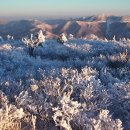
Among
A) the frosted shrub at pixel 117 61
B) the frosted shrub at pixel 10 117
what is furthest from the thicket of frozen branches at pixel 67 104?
the frosted shrub at pixel 117 61

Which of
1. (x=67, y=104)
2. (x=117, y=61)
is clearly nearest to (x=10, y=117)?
(x=67, y=104)

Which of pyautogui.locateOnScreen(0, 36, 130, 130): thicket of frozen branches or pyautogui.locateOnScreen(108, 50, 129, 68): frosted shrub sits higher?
pyautogui.locateOnScreen(0, 36, 130, 130): thicket of frozen branches

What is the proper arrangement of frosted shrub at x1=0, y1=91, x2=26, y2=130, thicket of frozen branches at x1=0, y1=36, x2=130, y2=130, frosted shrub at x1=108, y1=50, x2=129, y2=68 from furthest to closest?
1. frosted shrub at x1=108, y1=50, x2=129, y2=68
2. thicket of frozen branches at x1=0, y1=36, x2=130, y2=130
3. frosted shrub at x1=0, y1=91, x2=26, y2=130

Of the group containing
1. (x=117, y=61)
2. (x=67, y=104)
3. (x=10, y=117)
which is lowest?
(x=117, y=61)

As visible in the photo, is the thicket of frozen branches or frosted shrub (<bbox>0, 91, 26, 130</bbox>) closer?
frosted shrub (<bbox>0, 91, 26, 130</bbox>)

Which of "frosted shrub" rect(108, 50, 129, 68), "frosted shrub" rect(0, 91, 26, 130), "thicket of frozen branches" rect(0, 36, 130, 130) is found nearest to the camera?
"frosted shrub" rect(0, 91, 26, 130)

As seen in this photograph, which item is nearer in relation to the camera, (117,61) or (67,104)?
(67,104)

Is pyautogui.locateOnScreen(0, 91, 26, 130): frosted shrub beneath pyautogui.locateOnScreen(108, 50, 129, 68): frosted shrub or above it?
above

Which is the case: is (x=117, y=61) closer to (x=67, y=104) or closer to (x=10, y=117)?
(x=67, y=104)

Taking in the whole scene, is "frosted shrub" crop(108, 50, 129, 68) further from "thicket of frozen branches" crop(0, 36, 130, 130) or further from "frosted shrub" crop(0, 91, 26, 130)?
"frosted shrub" crop(0, 91, 26, 130)

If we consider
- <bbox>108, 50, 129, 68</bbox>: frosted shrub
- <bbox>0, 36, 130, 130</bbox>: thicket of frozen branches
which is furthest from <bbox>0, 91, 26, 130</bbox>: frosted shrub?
<bbox>108, 50, 129, 68</bbox>: frosted shrub

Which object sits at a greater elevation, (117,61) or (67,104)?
(67,104)

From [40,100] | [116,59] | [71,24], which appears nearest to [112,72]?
[116,59]
